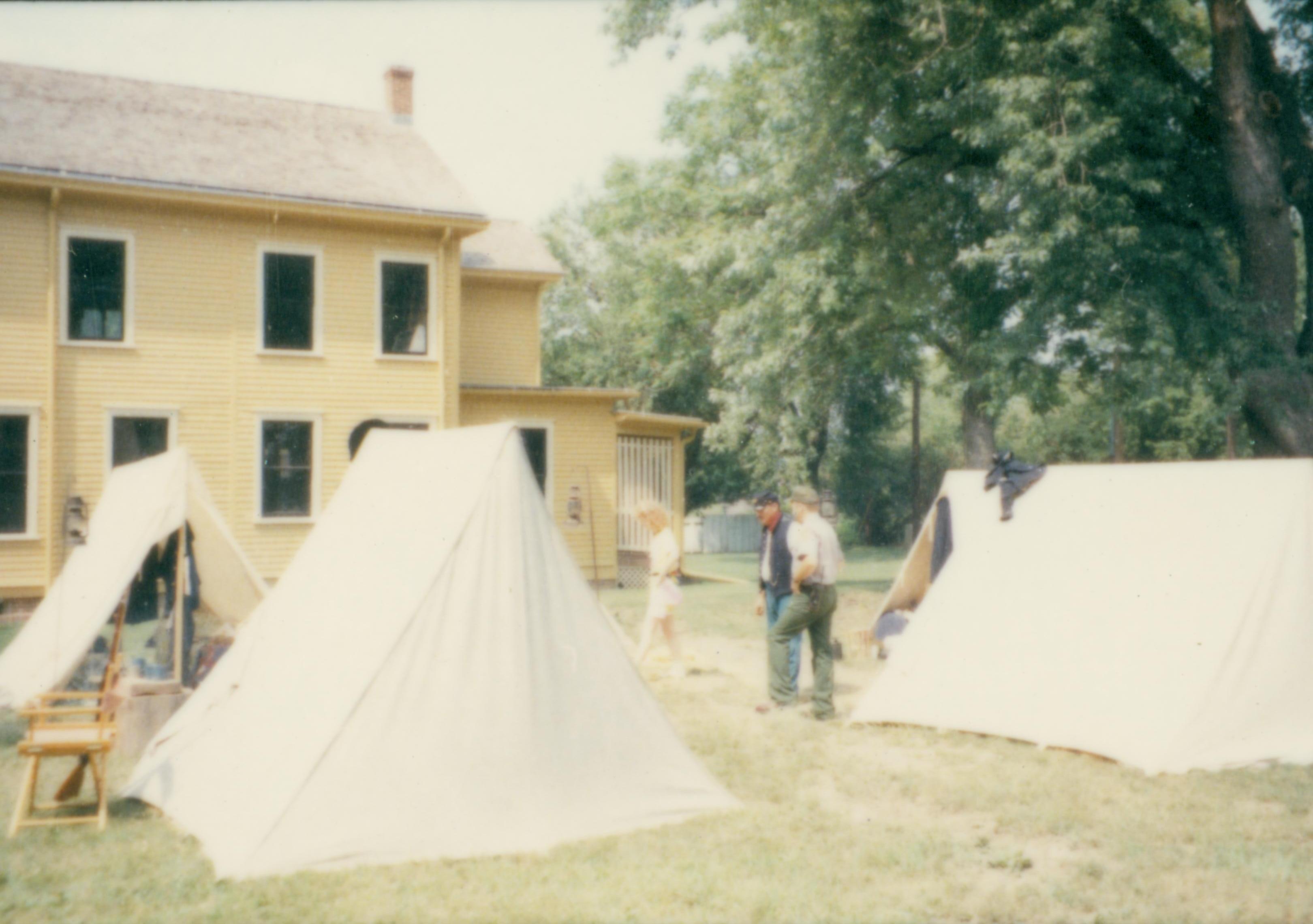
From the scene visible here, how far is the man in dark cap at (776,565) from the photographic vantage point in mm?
9727

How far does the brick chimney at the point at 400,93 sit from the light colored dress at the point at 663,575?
46.7ft

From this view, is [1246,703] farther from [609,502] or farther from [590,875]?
[609,502]

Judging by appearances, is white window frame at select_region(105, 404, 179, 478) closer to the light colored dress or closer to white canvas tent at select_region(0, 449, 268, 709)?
white canvas tent at select_region(0, 449, 268, 709)

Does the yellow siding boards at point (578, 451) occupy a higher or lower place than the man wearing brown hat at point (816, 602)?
higher

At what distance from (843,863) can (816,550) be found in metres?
3.63

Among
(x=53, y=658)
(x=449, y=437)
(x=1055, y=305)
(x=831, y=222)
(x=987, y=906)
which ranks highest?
(x=831, y=222)

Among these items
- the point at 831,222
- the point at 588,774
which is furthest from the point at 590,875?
the point at 831,222

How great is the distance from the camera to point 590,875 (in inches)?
212

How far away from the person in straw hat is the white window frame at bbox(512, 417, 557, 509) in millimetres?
9726

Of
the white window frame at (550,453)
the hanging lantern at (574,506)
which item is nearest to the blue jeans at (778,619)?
the hanging lantern at (574,506)

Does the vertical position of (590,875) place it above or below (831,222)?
below

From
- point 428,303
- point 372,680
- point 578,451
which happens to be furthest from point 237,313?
point 372,680

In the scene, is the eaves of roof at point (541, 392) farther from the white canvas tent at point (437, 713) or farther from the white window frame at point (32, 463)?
the white canvas tent at point (437, 713)

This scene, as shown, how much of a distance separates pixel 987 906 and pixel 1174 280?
12.1m
